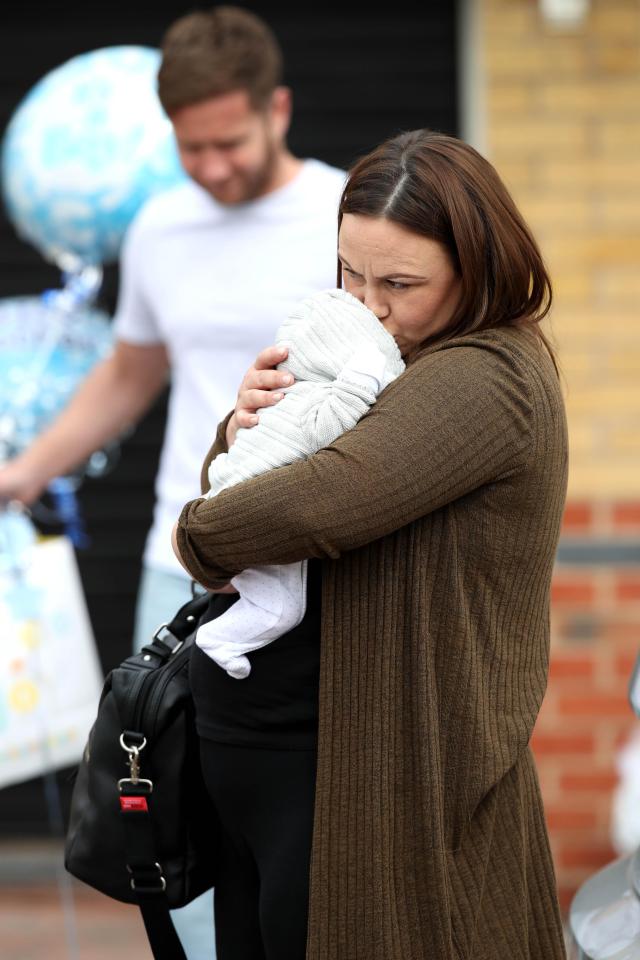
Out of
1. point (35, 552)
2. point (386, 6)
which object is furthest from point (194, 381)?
point (386, 6)

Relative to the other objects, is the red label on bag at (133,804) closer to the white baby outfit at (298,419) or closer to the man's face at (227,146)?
the white baby outfit at (298,419)

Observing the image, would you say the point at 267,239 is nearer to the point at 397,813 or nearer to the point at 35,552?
the point at 35,552

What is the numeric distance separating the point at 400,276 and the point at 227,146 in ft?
3.54

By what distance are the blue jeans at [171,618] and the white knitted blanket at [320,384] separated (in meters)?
1.05

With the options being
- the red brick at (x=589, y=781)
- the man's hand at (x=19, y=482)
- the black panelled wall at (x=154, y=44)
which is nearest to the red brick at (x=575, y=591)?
the red brick at (x=589, y=781)

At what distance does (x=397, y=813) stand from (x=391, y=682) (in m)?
0.18

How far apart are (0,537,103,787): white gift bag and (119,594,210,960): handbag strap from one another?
1086 millimetres

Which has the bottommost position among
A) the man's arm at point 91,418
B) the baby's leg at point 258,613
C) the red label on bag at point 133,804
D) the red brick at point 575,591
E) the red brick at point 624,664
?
the red brick at point 624,664

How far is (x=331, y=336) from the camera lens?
5.79ft

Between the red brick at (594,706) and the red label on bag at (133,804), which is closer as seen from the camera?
the red label on bag at (133,804)

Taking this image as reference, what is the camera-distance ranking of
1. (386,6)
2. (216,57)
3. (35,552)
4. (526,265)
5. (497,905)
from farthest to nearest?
(386,6) < (35,552) < (216,57) < (497,905) < (526,265)

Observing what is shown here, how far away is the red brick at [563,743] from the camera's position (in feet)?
13.2

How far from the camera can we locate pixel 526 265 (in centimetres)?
179

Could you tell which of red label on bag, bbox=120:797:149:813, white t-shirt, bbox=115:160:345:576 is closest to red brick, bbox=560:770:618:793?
white t-shirt, bbox=115:160:345:576
